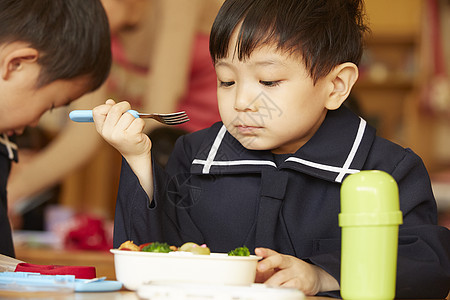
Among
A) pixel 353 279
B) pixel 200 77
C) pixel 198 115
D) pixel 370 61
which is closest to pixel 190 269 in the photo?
pixel 353 279

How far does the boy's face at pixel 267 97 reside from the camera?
84 centimetres

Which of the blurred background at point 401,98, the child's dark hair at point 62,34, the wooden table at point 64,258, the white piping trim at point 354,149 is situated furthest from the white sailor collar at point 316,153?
the blurred background at point 401,98

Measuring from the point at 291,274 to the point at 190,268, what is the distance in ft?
0.51

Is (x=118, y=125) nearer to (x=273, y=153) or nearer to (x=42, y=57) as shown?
(x=273, y=153)

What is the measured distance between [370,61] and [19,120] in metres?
2.87

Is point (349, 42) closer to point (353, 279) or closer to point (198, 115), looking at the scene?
point (353, 279)

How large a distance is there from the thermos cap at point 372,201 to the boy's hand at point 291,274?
0.47 ft

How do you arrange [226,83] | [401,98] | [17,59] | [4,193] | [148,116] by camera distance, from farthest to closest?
[401,98] < [4,193] < [17,59] < [226,83] < [148,116]

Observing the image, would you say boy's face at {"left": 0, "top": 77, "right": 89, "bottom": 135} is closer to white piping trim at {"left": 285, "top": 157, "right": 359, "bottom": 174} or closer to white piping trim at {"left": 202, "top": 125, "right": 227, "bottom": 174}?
white piping trim at {"left": 202, "top": 125, "right": 227, "bottom": 174}

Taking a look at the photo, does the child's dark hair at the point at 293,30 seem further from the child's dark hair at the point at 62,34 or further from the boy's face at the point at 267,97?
the child's dark hair at the point at 62,34

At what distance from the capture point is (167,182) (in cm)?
87

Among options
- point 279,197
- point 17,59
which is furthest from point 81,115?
point 17,59

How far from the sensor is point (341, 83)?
95 cm

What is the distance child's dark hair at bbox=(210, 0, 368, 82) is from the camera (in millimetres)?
856
